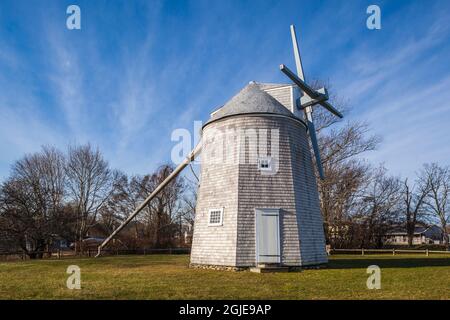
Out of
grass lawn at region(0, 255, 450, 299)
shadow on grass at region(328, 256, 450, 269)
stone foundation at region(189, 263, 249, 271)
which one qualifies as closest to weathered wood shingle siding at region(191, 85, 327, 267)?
stone foundation at region(189, 263, 249, 271)

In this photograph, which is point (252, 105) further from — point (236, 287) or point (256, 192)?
point (236, 287)

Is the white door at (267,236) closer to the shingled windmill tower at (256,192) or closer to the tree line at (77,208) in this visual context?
the shingled windmill tower at (256,192)

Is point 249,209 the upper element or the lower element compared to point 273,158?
lower

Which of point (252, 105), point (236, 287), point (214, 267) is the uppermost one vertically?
point (252, 105)

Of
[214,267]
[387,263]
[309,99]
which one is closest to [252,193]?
[214,267]

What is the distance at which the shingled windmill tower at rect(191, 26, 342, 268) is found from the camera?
12.7 m

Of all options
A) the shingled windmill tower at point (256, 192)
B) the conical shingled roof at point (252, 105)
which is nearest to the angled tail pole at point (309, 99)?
the shingled windmill tower at point (256, 192)

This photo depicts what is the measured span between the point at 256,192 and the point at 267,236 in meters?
1.69

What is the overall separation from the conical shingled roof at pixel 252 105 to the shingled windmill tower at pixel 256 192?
0.14 ft

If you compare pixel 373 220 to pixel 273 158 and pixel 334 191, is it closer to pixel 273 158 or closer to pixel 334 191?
pixel 334 191

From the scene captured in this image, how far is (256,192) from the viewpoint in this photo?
13.2m

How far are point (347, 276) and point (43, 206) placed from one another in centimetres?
2606
